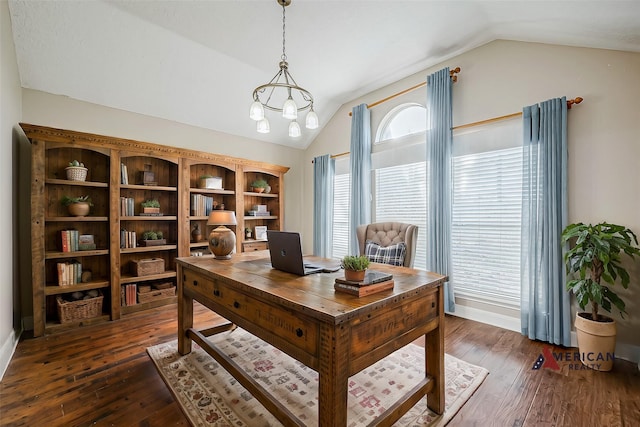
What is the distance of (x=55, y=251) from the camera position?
9.52 feet

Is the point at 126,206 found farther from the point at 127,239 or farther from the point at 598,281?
the point at 598,281

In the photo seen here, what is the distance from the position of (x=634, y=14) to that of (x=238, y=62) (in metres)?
3.38

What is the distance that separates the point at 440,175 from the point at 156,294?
3642mm

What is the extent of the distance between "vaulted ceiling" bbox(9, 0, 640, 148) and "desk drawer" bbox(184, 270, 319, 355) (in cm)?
242

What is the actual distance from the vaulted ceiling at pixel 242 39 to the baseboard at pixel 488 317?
97.3 inches

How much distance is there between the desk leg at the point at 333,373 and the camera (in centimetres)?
107

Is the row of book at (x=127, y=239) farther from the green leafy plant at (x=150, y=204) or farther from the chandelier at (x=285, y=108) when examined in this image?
the chandelier at (x=285, y=108)

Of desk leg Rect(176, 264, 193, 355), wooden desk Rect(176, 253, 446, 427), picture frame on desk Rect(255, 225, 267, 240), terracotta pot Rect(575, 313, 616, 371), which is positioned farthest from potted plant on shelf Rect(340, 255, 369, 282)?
picture frame on desk Rect(255, 225, 267, 240)

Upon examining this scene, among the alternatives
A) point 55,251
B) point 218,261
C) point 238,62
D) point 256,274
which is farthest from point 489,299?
point 55,251

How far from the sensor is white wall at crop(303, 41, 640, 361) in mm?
2178

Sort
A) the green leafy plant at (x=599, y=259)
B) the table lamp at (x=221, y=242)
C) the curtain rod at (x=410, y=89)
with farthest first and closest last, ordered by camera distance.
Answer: the curtain rod at (x=410, y=89) → the table lamp at (x=221, y=242) → the green leafy plant at (x=599, y=259)

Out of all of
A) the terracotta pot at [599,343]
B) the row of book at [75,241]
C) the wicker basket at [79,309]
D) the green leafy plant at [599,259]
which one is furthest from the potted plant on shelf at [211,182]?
the terracotta pot at [599,343]

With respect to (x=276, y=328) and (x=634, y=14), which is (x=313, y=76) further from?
(x=276, y=328)

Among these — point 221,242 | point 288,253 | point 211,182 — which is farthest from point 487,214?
point 211,182
